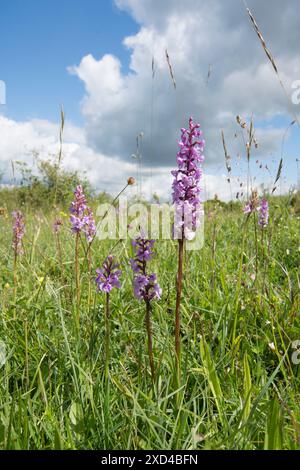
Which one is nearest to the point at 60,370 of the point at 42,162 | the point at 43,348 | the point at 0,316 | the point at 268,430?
the point at 43,348

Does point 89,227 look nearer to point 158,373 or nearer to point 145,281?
point 145,281

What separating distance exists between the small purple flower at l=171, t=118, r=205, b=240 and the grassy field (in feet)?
1.88

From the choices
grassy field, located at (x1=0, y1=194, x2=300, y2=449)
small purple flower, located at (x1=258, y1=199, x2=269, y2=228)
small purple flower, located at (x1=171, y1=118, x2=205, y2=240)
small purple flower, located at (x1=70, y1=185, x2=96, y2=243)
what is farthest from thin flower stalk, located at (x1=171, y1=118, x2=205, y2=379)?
small purple flower, located at (x1=258, y1=199, x2=269, y2=228)

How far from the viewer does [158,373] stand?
177cm

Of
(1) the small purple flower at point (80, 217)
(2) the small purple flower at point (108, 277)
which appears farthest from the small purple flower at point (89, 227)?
(2) the small purple flower at point (108, 277)

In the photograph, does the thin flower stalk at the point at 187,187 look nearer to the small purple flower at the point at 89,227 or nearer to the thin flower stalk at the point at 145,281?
the thin flower stalk at the point at 145,281

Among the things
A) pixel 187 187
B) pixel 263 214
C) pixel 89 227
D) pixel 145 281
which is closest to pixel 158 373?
→ pixel 145 281

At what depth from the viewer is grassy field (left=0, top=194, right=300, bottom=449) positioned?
150cm

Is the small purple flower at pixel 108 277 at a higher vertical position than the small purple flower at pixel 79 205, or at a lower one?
lower

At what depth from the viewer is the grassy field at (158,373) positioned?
150 centimetres

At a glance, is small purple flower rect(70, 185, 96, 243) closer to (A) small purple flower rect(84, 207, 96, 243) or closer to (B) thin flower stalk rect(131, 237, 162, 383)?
(A) small purple flower rect(84, 207, 96, 243)

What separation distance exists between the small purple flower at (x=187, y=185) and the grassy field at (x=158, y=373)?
1.88 ft

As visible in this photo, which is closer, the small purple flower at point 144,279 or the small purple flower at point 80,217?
the small purple flower at point 144,279

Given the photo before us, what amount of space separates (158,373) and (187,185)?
34.0 inches
